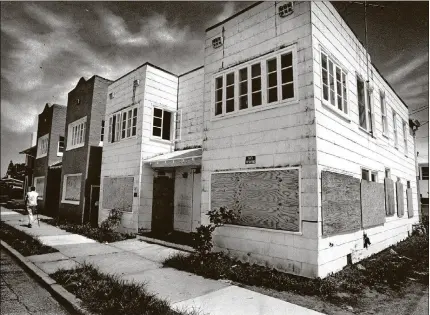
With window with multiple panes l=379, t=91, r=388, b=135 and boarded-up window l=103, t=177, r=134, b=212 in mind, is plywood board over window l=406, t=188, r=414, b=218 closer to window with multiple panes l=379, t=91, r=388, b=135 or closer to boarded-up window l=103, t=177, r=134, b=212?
window with multiple panes l=379, t=91, r=388, b=135

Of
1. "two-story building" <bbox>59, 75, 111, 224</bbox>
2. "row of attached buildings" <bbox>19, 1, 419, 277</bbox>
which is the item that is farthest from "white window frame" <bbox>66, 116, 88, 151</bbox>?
"row of attached buildings" <bbox>19, 1, 419, 277</bbox>

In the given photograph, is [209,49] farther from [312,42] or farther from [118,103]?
[118,103]

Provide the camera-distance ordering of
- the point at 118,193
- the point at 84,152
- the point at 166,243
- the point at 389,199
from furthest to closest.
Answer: the point at 84,152 < the point at 118,193 < the point at 389,199 < the point at 166,243

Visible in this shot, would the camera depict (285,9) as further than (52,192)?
No

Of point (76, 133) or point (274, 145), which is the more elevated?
point (76, 133)

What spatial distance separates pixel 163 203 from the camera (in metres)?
12.1

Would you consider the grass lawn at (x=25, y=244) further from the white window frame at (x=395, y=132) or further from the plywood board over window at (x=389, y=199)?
the white window frame at (x=395, y=132)

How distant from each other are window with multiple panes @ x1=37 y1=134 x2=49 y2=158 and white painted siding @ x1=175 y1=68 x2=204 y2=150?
1440cm

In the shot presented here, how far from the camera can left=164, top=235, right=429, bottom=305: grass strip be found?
5.45m

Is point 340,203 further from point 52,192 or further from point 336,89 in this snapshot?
point 52,192

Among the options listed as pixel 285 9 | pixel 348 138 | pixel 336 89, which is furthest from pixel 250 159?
pixel 285 9

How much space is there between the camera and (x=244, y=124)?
7.78 m

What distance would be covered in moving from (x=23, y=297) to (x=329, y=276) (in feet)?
20.4

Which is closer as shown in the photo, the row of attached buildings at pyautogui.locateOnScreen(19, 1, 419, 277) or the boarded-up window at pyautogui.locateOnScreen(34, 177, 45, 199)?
the row of attached buildings at pyautogui.locateOnScreen(19, 1, 419, 277)
